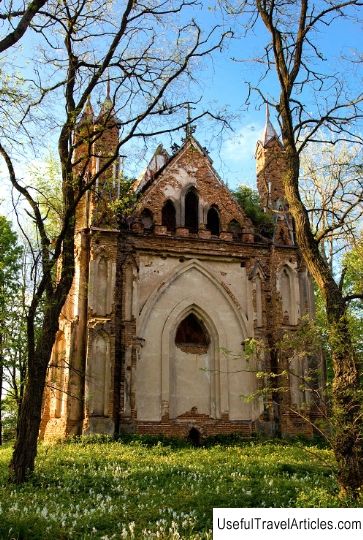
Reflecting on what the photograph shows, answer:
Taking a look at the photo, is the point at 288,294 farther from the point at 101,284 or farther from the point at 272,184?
the point at 101,284

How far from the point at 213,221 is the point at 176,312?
3799 mm

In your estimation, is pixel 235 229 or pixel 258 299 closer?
pixel 258 299

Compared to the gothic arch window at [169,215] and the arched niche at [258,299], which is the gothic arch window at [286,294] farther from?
the gothic arch window at [169,215]

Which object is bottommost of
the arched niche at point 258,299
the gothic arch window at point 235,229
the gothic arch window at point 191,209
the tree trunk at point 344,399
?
the tree trunk at point 344,399

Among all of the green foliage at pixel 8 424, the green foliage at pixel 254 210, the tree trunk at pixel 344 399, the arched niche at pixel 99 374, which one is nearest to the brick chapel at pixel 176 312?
the arched niche at pixel 99 374

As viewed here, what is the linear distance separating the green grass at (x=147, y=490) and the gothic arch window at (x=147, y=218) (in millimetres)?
7242

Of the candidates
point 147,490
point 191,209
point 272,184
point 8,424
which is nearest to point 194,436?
point 191,209

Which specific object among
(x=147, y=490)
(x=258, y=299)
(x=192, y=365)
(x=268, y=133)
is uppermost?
(x=268, y=133)

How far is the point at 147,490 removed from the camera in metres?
8.77

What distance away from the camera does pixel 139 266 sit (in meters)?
17.8

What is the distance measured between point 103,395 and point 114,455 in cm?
332

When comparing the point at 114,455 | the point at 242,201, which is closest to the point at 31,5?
the point at 114,455

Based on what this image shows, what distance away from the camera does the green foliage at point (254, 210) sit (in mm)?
19844

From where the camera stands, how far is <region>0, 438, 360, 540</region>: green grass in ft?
21.0
